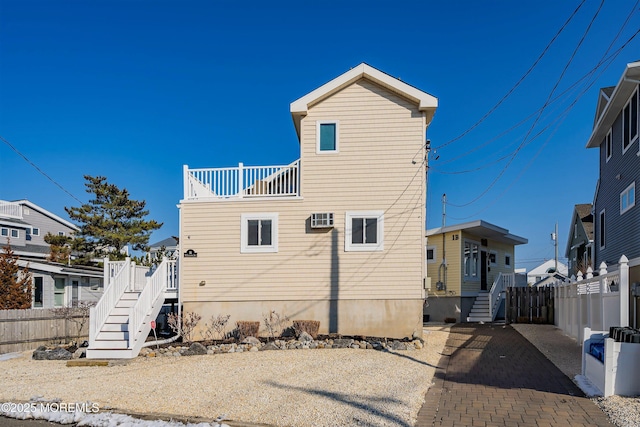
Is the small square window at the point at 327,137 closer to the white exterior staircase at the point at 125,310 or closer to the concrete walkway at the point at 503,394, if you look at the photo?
the white exterior staircase at the point at 125,310

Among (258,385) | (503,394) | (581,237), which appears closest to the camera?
(503,394)

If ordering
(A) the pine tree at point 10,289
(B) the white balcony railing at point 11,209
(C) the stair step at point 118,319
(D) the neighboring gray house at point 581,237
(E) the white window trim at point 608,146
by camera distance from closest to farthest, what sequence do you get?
(C) the stair step at point 118,319 < (A) the pine tree at point 10,289 < (E) the white window trim at point 608,146 < (D) the neighboring gray house at point 581,237 < (B) the white balcony railing at point 11,209

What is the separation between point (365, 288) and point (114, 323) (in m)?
6.68

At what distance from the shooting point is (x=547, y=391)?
7.36 m

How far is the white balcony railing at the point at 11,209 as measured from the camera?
28.4m

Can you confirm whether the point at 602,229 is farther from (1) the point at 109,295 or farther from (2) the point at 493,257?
(1) the point at 109,295

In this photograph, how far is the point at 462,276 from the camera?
70.8ft

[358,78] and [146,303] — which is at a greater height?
[358,78]

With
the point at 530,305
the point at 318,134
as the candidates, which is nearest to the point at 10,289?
the point at 318,134

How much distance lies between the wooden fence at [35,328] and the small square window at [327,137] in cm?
945

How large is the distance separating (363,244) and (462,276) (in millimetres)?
9387

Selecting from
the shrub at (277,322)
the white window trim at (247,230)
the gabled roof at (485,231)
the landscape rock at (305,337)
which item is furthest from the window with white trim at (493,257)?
the landscape rock at (305,337)

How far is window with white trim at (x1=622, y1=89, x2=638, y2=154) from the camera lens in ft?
43.4

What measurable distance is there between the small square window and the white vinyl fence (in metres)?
7.35
